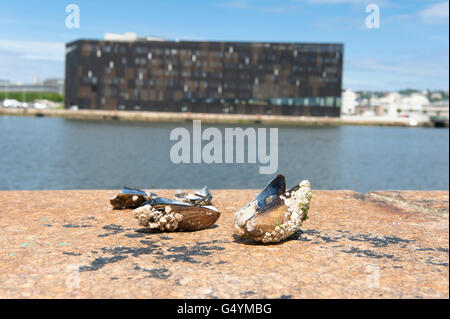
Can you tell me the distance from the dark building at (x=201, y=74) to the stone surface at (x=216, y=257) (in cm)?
11550

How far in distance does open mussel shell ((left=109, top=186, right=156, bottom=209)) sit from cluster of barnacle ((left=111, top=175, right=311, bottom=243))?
1.37 meters

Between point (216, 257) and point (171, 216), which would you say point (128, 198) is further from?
point (216, 257)

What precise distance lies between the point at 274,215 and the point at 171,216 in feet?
4.50

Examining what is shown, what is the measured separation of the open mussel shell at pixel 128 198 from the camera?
738cm

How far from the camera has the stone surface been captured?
408 cm

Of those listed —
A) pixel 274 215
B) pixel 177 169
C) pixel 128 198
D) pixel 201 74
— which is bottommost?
pixel 177 169

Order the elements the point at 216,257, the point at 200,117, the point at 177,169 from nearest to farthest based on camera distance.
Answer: the point at 216,257, the point at 177,169, the point at 200,117

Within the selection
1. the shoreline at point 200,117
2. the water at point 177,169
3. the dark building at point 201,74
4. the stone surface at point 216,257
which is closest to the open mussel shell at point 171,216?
the stone surface at point 216,257

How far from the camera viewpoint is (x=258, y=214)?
5598mm

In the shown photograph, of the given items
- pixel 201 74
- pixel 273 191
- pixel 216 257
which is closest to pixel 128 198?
pixel 273 191

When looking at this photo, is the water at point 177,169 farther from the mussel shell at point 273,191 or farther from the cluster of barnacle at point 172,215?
the mussel shell at point 273,191

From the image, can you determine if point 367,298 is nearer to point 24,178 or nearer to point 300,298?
point 300,298
